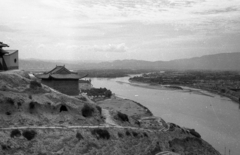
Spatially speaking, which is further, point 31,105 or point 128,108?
point 128,108

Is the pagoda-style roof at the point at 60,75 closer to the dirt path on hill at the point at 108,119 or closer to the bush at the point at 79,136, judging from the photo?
the dirt path on hill at the point at 108,119

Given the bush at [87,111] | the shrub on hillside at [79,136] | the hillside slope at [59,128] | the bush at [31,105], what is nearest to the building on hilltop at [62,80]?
the hillside slope at [59,128]

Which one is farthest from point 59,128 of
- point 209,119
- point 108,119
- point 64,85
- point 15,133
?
point 209,119

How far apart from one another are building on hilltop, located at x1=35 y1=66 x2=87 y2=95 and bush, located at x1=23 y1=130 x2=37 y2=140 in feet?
21.1

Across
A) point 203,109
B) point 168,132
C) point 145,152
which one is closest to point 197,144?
point 168,132

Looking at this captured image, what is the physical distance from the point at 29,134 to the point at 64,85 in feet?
22.8

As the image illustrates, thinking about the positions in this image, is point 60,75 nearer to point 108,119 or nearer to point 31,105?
point 108,119

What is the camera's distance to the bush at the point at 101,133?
43.8 ft

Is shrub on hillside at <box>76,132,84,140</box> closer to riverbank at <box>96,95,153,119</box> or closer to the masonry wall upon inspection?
the masonry wall

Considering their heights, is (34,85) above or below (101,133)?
above

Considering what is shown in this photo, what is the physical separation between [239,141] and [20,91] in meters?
18.2

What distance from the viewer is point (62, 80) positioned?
18.2m

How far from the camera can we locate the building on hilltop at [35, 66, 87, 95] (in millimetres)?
18047

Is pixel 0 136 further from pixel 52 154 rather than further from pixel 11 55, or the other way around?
pixel 11 55
